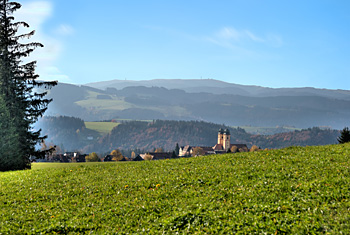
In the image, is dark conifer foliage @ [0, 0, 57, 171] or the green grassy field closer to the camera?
the green grassy field

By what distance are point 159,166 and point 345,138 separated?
25.1 metres

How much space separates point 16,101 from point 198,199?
32.3 meters

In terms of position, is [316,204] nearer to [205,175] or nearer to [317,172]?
[317,172]

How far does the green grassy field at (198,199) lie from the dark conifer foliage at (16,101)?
1343 cm

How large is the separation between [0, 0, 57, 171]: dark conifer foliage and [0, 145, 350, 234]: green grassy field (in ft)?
44.1

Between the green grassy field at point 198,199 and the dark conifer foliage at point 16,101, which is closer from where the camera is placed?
the green grassy field at point 198,199

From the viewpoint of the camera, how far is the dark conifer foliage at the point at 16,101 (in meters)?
38.7

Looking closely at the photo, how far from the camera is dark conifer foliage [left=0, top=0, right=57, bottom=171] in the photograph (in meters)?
38.7

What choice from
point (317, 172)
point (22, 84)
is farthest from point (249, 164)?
point (22, 84)

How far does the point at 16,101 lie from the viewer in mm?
41062

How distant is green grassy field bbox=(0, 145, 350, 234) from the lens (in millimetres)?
13820

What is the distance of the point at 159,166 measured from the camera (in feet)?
92.8

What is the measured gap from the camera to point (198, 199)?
17391 mm

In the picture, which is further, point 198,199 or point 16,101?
point 16,101
